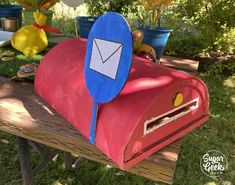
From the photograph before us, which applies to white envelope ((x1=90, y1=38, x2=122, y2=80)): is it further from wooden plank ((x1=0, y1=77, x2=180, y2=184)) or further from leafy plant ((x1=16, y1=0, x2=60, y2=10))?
leafy plant ((x1=16, y1=0, x2=60, y2=10))

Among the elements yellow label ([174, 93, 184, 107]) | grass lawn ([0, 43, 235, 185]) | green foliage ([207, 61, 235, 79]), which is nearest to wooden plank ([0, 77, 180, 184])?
yellow label ([174, 93, 184, 107])

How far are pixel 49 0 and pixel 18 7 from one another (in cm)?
35

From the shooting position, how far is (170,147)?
875 mm

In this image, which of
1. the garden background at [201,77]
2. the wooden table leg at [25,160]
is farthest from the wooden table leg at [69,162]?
the wooden table leg at [25,160]

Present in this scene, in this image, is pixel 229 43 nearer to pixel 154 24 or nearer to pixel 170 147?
pixel 154 24

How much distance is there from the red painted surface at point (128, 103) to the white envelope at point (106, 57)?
0.28ft

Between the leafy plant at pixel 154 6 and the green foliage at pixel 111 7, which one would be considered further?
the green foliage at pixel 111 7

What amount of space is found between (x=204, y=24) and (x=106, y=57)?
290 cm

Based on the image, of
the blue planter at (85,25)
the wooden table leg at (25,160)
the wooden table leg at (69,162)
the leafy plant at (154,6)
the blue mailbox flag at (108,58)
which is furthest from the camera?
the wooden table leg at (69,162)

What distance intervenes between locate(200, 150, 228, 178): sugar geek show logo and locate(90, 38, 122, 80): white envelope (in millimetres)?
1373

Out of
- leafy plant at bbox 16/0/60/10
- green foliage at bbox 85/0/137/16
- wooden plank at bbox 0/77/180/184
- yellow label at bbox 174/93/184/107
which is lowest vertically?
wooden plank at bbox 0/77/180/184

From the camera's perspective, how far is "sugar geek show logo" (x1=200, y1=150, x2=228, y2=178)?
184 cm

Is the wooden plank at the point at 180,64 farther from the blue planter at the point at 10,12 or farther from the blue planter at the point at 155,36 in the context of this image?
the blue planter at the point at 10,12

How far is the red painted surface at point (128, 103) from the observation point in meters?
0.73
